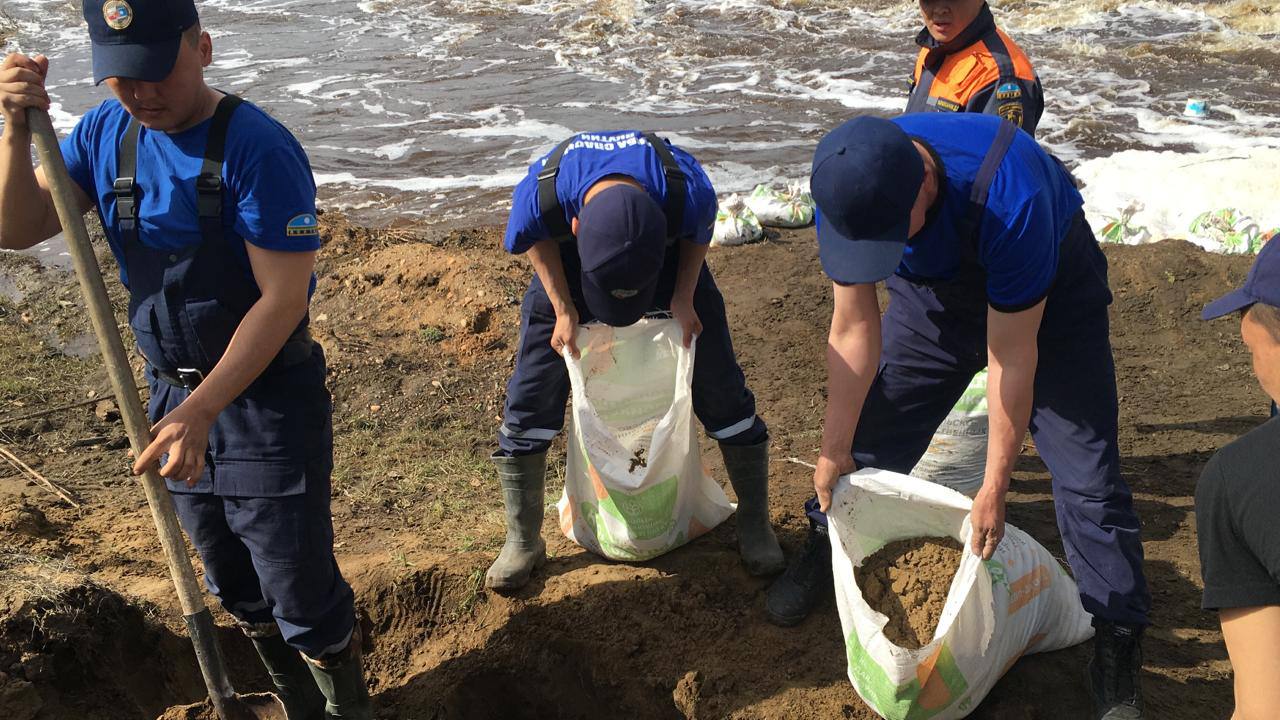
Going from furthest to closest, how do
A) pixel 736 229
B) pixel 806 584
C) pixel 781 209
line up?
1. pixel 781 209
2. pixel 736 229
3. pixel 806 584

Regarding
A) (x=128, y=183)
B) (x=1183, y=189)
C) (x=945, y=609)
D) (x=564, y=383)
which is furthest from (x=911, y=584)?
(x=1183, y=189)

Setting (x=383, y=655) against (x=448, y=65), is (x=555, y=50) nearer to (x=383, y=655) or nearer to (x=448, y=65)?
(x=448, y=65)

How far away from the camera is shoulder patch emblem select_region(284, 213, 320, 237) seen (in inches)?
85.4

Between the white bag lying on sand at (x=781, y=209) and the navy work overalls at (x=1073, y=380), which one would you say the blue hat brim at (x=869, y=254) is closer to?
the navy work overalls at (x=1073, y=380)

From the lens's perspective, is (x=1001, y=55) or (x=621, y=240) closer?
(x=621, y=240)

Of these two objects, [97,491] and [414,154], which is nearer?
[97,491]

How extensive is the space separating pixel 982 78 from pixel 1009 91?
110 mm

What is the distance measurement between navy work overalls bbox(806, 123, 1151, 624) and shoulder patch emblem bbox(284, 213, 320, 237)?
1.48 meters

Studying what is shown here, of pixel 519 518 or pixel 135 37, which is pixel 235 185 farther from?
pixel 519 518

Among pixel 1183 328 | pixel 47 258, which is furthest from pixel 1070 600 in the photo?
pixel 47 258

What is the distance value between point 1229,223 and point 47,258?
301 inches

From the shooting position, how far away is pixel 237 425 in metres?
2.35

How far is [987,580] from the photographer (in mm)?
2482

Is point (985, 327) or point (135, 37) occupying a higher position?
point (135, 37)
